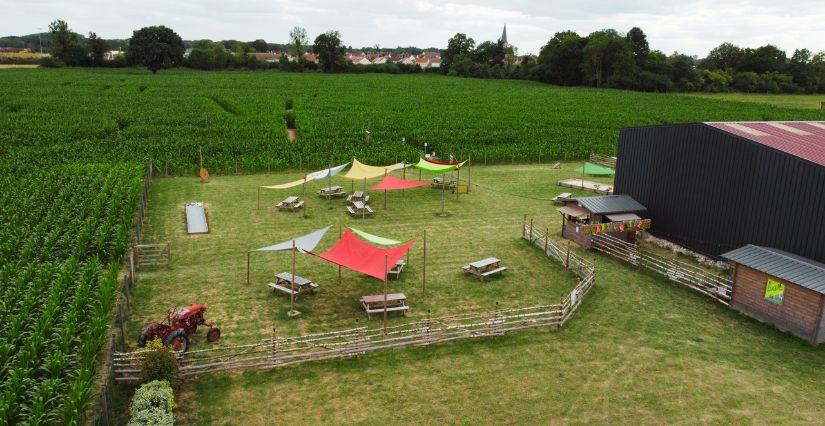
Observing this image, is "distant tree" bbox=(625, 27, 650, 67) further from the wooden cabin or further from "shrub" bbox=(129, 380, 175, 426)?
"shrub" bbox=(129, 380, 175, 426)

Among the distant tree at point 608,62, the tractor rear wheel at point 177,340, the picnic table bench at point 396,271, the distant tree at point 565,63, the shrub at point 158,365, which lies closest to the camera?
the shrub at point 158,365

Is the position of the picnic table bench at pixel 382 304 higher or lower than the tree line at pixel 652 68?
lower

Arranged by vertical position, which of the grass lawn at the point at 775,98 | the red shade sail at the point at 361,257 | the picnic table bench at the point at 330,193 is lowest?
the picnic table bench at the point at 330,193

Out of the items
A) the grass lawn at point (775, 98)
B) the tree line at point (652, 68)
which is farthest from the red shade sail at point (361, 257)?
the tree line at point (652, 68)

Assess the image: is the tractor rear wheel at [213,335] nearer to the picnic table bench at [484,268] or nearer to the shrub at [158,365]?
the shrub at [158,365]

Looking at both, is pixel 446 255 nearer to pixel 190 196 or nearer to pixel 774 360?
pixel 774 360

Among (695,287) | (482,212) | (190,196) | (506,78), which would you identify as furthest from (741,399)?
(506,78)
